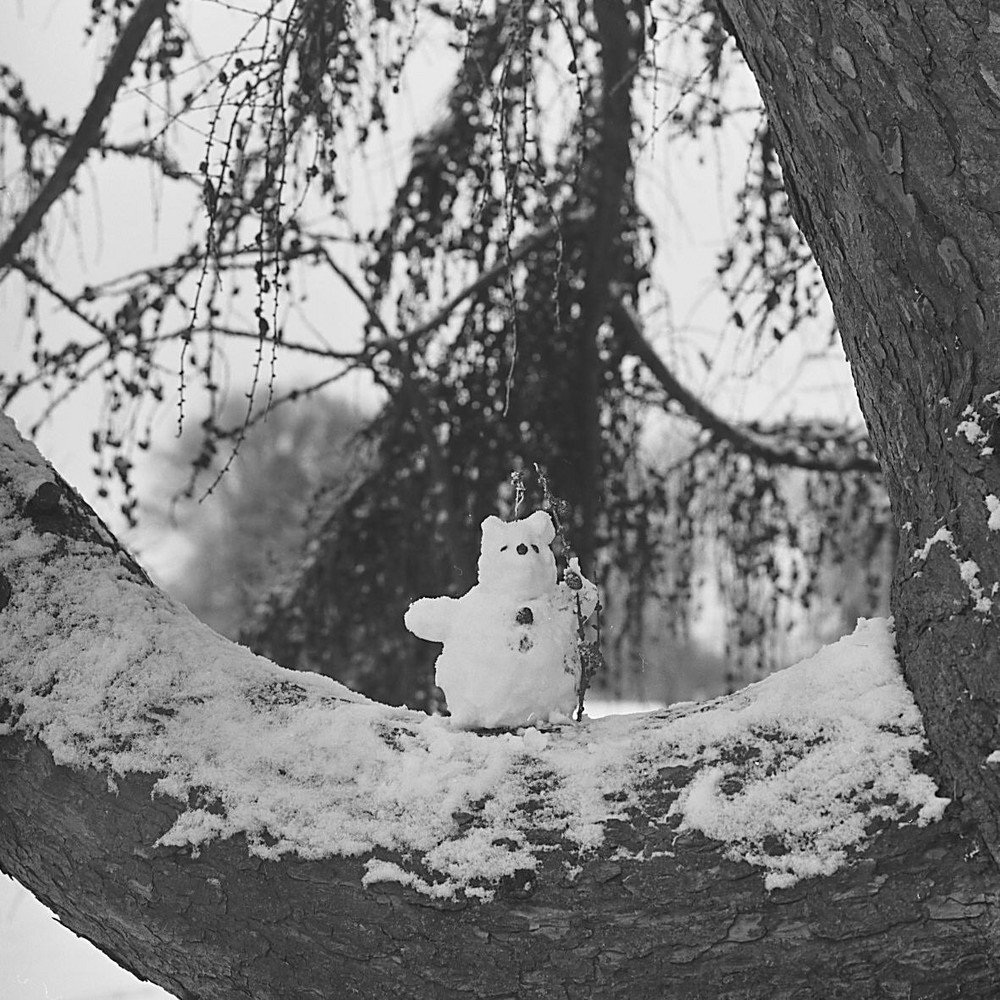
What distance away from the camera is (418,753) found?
0.92 metres

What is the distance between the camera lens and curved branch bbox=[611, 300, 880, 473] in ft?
7.93

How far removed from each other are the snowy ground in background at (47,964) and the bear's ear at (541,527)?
1.27ft

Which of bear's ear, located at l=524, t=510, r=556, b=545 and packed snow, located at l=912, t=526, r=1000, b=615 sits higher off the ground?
bear's ear, located at l=524, t=510, r=556, b=545

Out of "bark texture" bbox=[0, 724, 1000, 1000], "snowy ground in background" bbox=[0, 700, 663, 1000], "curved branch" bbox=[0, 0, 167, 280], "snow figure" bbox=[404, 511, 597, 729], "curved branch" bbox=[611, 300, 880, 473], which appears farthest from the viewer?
"curved branch" bbox=[611, 300, 880, 473]

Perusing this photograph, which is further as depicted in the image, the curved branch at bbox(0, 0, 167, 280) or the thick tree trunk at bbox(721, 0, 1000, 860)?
the curved branch at bbox(0, 0, 167, 280)

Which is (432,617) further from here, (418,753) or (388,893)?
(388,893)

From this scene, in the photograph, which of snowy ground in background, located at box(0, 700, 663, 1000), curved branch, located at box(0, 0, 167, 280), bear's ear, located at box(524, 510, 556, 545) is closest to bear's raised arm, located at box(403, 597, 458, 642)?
bear's ear, located at box(524, 510, 556, 545)

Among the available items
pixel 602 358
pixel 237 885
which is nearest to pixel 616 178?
pixel 602 358

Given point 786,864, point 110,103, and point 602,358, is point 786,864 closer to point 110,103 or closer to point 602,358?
point 110,103

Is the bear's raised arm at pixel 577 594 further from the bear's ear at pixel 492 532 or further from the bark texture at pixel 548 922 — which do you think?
the bark texture at pixel 548 922

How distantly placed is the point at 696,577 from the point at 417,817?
6.42 ft

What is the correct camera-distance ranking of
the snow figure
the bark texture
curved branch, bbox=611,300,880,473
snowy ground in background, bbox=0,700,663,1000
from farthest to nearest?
curved branch, bbox=611,300,880,473 < snowy ground in background, bbox=0,700,663,1000 < the snow figure < the bark texture

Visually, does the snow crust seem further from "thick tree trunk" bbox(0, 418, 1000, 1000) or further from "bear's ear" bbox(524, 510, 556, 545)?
"bear's ear" bbox(524, 510, 556, 545)

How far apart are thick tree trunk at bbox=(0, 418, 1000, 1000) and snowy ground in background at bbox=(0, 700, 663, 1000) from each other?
0.58 m
